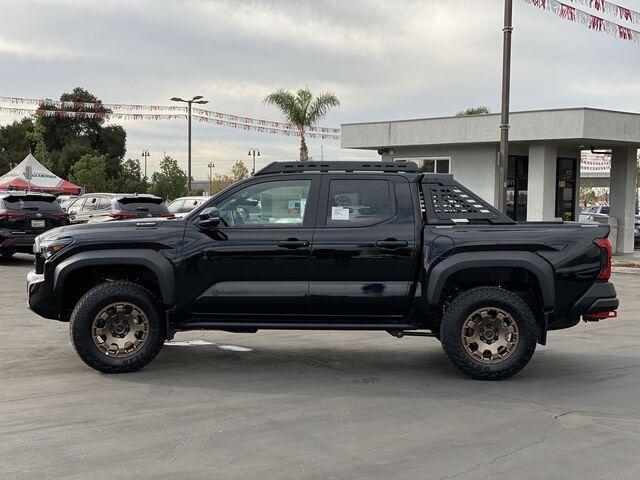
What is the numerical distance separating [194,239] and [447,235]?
A: 7.64 ft

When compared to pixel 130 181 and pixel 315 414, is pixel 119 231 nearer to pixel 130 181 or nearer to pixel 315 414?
pixel 315 414

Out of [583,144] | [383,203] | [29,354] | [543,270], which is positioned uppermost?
[583,144]

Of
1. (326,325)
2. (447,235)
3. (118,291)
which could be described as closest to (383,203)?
(447,235)

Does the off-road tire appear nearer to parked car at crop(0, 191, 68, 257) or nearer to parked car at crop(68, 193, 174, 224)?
parked car at crop(68, 193, 174, 224)

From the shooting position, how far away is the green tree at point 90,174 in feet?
203

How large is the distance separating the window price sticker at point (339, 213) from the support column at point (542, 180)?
16.0 metres

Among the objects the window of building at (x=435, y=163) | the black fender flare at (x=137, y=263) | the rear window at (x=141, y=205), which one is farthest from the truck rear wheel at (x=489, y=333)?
the window of building at (x=435, y=163)

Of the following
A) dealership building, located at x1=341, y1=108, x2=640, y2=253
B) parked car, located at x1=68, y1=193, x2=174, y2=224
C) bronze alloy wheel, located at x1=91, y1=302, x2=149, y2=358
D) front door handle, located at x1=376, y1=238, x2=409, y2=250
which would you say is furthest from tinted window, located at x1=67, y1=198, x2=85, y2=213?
front door handle, located at x1=376, y1=238, x2=409, y2=250

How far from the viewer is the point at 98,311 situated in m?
6.67

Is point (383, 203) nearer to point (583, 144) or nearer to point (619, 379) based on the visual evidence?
point (619, 379)

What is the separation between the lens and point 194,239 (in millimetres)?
6773

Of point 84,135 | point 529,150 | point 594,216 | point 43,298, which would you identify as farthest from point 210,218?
point 84,135

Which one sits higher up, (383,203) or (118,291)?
(383,203)

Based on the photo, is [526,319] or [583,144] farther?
[583,144]
